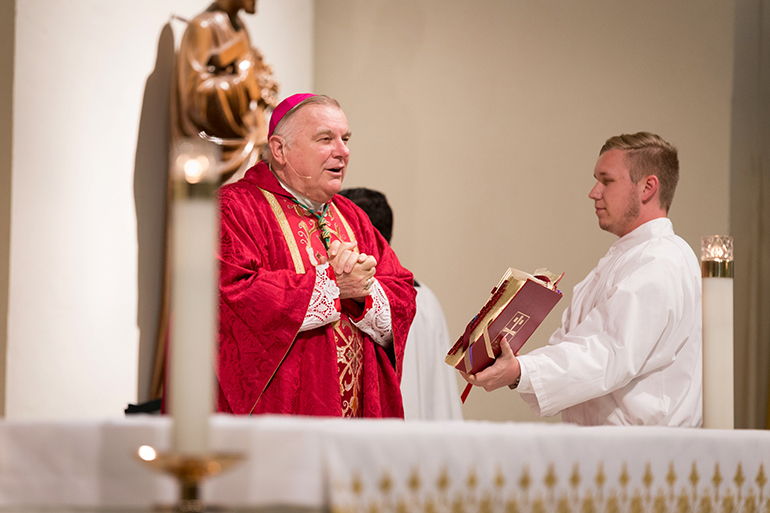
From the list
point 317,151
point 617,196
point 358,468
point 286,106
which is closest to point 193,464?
point 358,468

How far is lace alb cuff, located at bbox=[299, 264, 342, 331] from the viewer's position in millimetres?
2125

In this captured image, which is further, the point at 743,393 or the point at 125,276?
the point at 743,393

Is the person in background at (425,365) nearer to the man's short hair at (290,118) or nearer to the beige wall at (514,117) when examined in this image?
the beige wall at (514,117)

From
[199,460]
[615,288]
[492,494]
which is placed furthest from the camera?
[615,288]

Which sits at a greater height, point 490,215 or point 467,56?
point 467,56

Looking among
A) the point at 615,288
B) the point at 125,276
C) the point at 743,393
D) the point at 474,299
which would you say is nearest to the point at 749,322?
the point at 743,393

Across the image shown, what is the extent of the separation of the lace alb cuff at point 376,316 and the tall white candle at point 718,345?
3.51 feet

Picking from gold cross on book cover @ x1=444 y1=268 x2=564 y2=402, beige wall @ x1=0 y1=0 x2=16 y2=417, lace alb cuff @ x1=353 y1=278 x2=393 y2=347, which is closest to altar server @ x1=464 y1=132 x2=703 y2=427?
gold cross on book cover @ x1=444 y1=268 x2=564 y2=402

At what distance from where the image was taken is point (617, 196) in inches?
101

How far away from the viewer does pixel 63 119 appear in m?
1.99

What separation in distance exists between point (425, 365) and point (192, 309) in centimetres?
284

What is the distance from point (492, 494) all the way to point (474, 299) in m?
3.56

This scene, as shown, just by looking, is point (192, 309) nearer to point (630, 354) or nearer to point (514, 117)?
point (630, 354)

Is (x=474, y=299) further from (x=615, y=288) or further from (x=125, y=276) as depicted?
(x=125, y=276)
